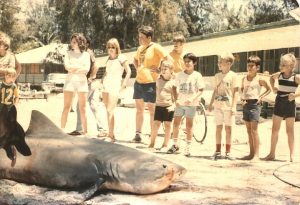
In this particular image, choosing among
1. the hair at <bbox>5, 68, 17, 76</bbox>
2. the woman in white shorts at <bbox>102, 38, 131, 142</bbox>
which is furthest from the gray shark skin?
the woman in white shorts at <bbox>102, 38, 131, 142</bbox>

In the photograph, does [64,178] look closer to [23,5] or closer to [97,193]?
[97,193]

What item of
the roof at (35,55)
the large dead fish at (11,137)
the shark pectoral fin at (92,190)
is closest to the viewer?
the shark pectoral fin at (92,190)

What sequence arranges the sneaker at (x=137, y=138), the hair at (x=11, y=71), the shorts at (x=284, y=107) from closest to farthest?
the hair at (x=11, y=71) < the shorts at (x=284, y=107) < the sneaker at (x=137, y=138)

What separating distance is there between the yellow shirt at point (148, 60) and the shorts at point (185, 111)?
0.24m

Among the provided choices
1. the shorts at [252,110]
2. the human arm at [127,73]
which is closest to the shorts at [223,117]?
the shorts at [252,110]

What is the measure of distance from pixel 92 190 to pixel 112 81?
1.15 meters

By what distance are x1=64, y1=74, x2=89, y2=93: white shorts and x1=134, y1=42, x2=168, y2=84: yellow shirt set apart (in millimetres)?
393

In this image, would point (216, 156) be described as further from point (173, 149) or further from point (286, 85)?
point (286, 85)

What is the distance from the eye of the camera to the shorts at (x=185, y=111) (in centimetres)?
342

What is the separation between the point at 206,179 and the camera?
281cm

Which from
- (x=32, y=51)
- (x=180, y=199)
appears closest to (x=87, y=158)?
(x=180, y=199)

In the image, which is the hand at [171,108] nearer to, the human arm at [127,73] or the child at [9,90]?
the human arm at [127,73]

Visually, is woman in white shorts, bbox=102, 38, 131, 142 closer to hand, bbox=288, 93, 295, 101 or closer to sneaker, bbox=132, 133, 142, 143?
sneaker, bbox=132, 133, 142, 143

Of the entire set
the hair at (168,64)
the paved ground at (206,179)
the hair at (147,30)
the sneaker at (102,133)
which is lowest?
the paved ground at (206,179)
